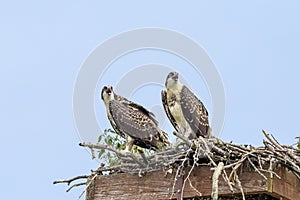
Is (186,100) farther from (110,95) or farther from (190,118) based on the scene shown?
(110,95)

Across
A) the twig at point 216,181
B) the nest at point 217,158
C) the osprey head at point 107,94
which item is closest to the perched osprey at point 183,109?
the osprey head at point 107,94

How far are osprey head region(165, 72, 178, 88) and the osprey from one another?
0.76 feet

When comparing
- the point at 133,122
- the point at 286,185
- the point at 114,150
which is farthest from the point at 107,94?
the point at 286,185

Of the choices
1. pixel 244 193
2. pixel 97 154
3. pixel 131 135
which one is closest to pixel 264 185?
pixel 244 193

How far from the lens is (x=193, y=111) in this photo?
4418 mm

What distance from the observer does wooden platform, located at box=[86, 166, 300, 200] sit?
3.17 m

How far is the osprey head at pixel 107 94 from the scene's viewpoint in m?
4.43

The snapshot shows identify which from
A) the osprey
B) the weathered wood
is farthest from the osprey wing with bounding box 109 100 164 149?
the weathered wood

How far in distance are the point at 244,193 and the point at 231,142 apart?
262 mm

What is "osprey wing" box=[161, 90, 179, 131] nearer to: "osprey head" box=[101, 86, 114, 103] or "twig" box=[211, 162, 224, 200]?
"osprey head" box=[101, 86, 114, 103]

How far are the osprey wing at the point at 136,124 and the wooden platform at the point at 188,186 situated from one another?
647mm

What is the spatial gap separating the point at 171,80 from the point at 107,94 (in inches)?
18.1

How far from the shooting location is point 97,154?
3605mm

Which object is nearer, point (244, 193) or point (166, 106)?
point (244, 193)
